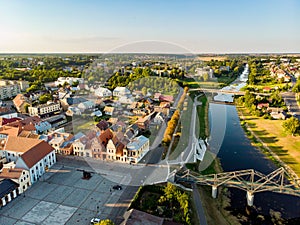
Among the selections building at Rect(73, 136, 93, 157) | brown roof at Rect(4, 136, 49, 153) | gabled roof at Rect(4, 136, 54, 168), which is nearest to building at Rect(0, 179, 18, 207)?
gabled roof at Rect(4, 136, 54, 168)

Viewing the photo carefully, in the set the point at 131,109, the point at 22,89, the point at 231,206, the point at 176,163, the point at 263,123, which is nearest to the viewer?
the point at 231,206

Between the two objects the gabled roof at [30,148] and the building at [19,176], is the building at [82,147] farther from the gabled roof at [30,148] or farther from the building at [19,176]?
the building at [19,176]

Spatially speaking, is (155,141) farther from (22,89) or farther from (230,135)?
(22,89)

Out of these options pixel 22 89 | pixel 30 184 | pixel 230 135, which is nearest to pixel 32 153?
pixel 30 184

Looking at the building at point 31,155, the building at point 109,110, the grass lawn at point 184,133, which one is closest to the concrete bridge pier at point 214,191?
the grass lawn at point 184,133

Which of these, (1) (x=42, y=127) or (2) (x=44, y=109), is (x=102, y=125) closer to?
(1) (x=42, y=127)

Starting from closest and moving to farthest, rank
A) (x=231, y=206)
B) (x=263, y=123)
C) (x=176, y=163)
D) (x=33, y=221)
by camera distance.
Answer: (x=33, y=221) < (x=231, y=206) < (x=176, y=163) < (x=263, y=123)
